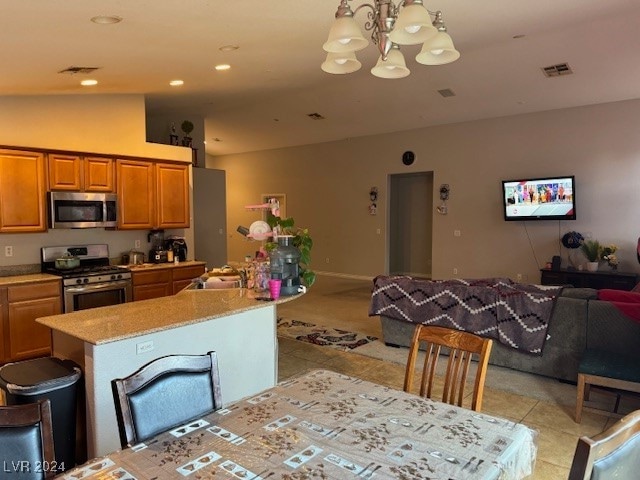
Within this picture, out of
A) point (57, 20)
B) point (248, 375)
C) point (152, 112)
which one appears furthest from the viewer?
point (152, 112)

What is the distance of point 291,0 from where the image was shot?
3.18 m

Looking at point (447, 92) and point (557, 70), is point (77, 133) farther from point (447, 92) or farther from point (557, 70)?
point (557, 70)

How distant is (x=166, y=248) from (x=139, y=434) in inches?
187

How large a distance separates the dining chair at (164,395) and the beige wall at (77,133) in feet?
13.5

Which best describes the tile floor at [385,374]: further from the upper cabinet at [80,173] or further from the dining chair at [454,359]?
the upper cabinet at [80,173]

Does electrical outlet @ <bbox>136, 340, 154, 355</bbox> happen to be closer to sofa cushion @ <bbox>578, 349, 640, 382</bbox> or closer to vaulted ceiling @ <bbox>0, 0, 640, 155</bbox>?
vaulted ceiling @ <bbox>0, 0, 640, 155</bbox>

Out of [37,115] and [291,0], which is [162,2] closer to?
[291,0]

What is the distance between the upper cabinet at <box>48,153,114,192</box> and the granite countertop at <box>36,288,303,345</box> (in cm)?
238

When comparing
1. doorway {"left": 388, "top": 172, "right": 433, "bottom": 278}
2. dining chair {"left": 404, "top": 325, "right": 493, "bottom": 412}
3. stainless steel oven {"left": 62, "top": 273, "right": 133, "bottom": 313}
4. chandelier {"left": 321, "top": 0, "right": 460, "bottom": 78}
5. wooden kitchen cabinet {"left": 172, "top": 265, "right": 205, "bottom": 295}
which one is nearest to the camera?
dining chair {"left": 404, "top": 325, "right": 493, "bottom": 412}

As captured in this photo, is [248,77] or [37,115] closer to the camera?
[37,115]

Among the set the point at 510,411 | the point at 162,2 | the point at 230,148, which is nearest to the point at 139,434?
the point at 162,2

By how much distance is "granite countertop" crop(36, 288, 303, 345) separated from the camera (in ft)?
7.70

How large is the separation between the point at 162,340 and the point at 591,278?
6.25m

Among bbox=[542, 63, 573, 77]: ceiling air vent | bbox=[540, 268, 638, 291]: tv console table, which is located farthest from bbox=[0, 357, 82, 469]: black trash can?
bbox=[540, 268, 638, 291]: tv console table
